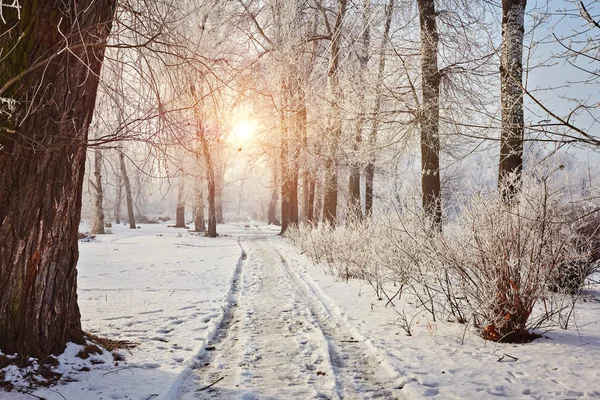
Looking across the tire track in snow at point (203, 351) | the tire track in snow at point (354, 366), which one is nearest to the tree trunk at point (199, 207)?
the tire track in snow at point (203, 351)

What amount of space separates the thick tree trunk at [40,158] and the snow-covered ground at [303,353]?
1.77ft

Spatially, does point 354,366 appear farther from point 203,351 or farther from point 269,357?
point 203,351

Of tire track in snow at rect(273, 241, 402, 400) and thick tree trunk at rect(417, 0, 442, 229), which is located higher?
thick tree trunk at rect(417, 0, 442, 229)

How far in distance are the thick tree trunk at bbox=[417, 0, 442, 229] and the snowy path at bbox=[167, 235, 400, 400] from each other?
4283mm

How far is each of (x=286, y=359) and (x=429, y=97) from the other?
7.07m

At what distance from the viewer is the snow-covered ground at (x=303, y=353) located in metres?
3.01

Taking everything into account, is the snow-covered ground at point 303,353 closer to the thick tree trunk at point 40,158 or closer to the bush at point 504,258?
the bush at point 504,258

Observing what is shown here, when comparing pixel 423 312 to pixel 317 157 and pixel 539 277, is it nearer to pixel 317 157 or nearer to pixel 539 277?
pixel 539 277

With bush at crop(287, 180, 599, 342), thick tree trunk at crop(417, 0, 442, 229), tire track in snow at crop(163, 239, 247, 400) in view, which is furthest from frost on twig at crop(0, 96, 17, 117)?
thick tree trunk at crop(417, 0, 442, 229)

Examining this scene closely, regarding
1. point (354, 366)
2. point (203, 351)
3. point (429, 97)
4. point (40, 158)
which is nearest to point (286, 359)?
point (354, 366)

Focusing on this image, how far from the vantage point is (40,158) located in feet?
9.81

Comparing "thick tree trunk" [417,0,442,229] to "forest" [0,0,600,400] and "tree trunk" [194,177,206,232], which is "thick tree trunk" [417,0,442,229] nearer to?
"forest" [0,0,600,400]

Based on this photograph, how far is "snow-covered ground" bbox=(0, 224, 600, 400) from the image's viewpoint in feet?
9.89

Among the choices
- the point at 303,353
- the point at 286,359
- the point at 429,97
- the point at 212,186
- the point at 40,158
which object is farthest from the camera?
the point at 429,97
